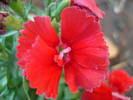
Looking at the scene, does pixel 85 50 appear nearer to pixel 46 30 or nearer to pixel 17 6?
pixel 46 30

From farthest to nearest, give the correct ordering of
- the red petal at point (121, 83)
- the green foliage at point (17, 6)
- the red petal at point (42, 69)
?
the red petal at point (121, 83)
the green foliage at point (17, 6)
the red petal at point (42, 69)

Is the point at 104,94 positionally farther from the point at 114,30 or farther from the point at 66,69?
the point at 114,30

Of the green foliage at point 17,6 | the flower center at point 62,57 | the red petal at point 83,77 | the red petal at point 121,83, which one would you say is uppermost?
the green foliage at point 17,6

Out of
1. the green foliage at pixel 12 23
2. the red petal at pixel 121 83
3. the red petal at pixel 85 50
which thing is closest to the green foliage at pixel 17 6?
the green foliage at pixel 12 23

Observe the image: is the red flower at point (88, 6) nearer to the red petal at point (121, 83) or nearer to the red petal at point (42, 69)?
the red petal at point (42, 69)

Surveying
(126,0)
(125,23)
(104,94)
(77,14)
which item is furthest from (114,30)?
(77,14)

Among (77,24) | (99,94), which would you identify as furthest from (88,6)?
(99,94)

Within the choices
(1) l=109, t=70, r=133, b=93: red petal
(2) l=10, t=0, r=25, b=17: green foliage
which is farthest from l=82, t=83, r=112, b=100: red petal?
(2) l=10, t=0, r=25, b=17: green foliage

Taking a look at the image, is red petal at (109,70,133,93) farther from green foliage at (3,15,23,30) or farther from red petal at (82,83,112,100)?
green foliage at (3,15,23,30)

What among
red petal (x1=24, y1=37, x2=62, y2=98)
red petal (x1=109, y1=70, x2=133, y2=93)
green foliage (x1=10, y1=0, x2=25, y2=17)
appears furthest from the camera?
red petal (x1=109, y1=70, x2=133, y2=93)

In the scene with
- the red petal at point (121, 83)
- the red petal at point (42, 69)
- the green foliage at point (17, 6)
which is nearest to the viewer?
the red petal at point (42, 69)
